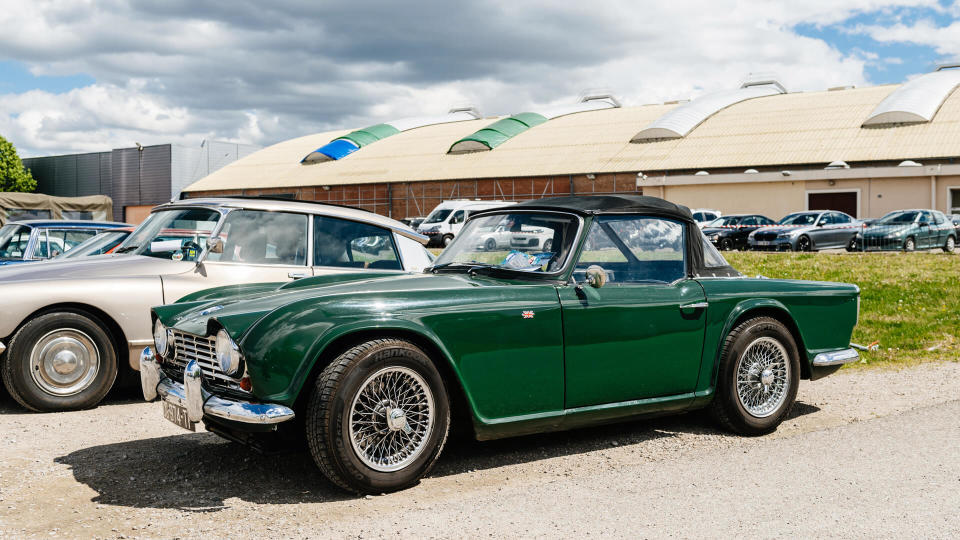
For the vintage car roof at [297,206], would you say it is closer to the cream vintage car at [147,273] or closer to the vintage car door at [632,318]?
the cream vintage car at [147,273]

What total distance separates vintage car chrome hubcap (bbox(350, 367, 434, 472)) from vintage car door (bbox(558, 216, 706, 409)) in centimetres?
92

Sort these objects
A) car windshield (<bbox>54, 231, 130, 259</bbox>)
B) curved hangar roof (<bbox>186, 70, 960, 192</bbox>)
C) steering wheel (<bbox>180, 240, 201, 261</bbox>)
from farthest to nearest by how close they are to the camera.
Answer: curved hangar roof (<bbox>186, 70, 960, 192</bbox>) → car windshield (<bbox>54, 231, 130, 259</bbox>) → steering wheel (<bbox>180, 240, 201, 261</bbox>)

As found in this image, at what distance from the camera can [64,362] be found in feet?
21.1

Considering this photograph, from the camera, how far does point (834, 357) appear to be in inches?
242

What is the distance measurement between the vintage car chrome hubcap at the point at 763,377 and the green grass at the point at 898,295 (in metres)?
3.57

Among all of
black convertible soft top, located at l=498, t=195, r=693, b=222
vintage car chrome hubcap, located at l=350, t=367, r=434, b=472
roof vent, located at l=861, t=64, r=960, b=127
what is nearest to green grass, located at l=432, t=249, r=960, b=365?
black convertible soft top, located at l=498, t=195, r=693, b=222

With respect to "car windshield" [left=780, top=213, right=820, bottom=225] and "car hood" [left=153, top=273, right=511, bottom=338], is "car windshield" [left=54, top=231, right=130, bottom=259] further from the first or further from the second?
"car windshield" [left=780, top=213, right=820, bottom=225]

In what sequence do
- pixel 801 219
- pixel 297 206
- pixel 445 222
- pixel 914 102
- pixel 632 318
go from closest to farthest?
1. pixel 632 318
2. pixel 297 206
3. pixel 801 219
4. pixel 445 222
5. pixel 914 102

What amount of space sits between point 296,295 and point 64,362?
2.81 meters

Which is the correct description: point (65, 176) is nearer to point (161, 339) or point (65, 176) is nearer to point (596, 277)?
point (161, 339)

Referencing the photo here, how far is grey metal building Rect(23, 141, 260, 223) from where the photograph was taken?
66.6 metres

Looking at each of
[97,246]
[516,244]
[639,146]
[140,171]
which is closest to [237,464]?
[516,244]

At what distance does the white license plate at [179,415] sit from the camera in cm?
444

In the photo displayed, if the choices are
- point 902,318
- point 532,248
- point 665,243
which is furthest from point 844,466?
point 902,318
